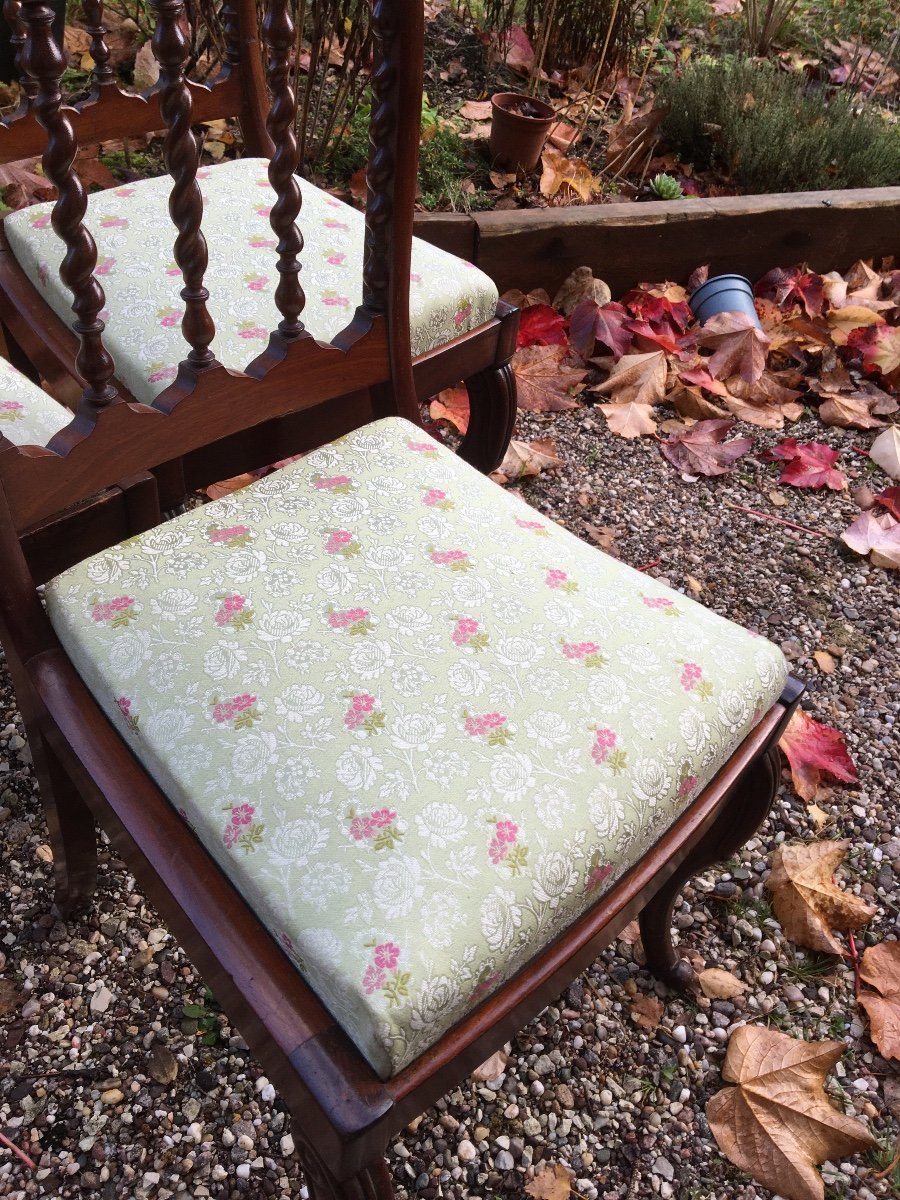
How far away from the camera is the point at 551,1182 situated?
45.1 inches

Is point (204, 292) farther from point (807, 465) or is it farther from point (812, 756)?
point (807, 465)

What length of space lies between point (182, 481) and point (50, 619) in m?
0.31

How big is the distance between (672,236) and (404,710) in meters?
2.13

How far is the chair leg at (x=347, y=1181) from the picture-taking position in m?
0.72

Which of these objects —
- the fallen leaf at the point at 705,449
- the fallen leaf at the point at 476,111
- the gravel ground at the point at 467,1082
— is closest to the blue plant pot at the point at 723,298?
the fallen leaf at the point at 705,449

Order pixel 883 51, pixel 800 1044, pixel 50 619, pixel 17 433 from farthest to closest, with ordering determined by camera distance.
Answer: pixel 883 51 → pixel 800 1044 → pixel 17 433 → pixel 50 619

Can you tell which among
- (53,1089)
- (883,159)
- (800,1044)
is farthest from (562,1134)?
(883,159)

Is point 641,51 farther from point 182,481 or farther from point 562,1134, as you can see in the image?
point 562,1134

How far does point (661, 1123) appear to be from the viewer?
1212mm

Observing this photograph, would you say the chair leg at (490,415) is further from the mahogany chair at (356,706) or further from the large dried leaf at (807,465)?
the large dried leaf at (807,465)

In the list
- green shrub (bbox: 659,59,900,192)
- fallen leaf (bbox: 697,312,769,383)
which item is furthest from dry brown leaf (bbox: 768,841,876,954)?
green shrub (bbox: 659,59,900,192)

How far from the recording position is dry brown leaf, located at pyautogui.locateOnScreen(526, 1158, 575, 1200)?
44.6 inches

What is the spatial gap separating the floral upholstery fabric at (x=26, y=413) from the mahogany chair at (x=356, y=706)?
0.19 meters

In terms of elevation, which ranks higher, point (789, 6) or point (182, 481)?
point (789, 6)
